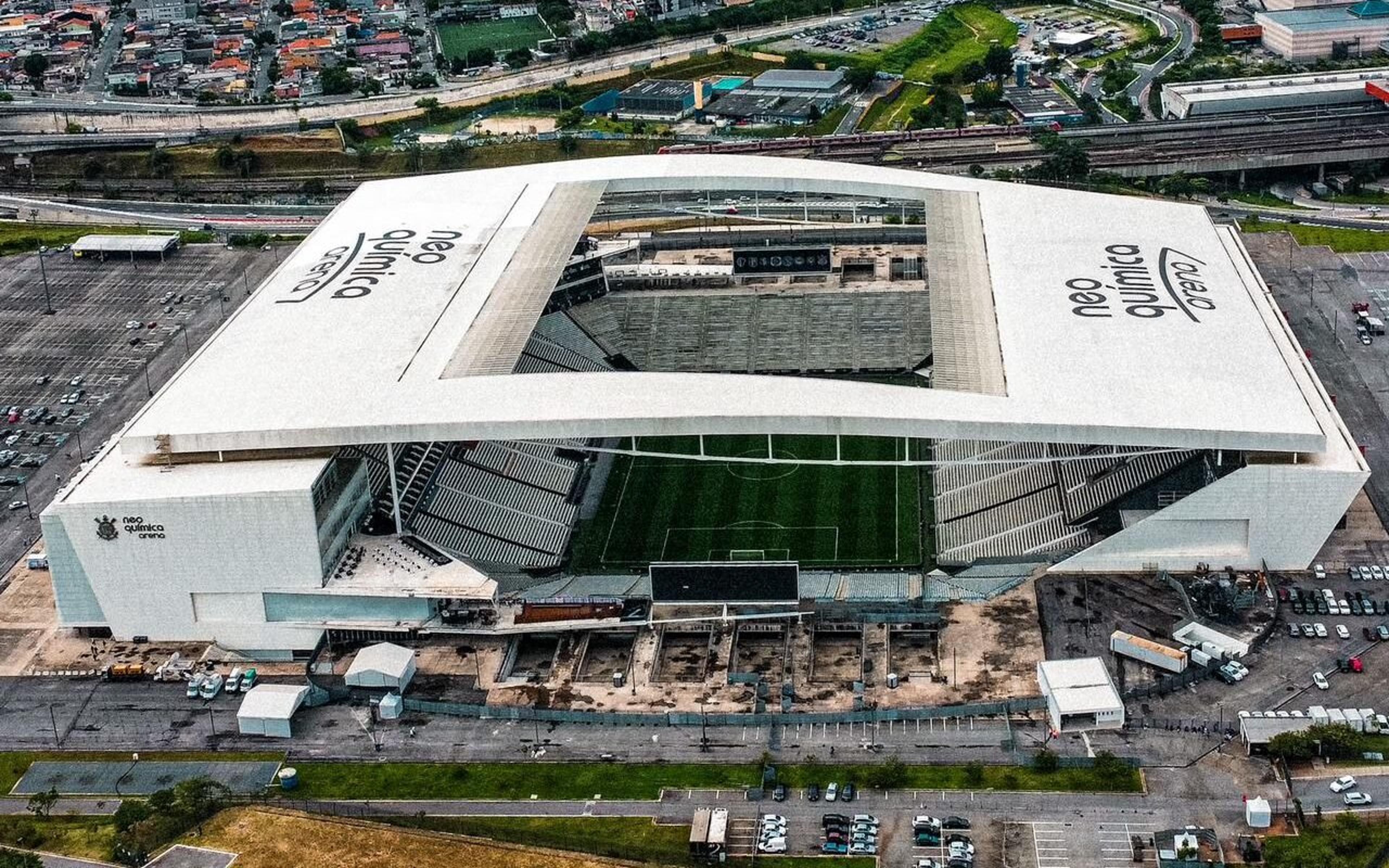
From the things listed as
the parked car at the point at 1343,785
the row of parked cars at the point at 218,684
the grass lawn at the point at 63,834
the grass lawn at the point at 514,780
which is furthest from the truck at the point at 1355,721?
the grass lawn at the point at 63,834

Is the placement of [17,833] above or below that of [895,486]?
above

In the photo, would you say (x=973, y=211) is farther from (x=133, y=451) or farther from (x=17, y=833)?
(x=17, y=833)

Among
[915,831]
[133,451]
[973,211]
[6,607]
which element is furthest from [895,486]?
[6,607]

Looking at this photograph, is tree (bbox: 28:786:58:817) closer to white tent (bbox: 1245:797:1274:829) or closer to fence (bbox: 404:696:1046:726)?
fence (bbox: 404:696:1046:726)

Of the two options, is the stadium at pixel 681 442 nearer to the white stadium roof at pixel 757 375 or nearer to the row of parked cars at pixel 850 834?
the white stadium roof at pixel 757 375

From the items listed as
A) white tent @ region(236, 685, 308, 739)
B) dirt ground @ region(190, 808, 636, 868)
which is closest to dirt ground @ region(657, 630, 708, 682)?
dirt ground @ region(190, 808, 636, 868)

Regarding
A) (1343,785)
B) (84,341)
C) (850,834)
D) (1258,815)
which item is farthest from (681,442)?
(84,341)
